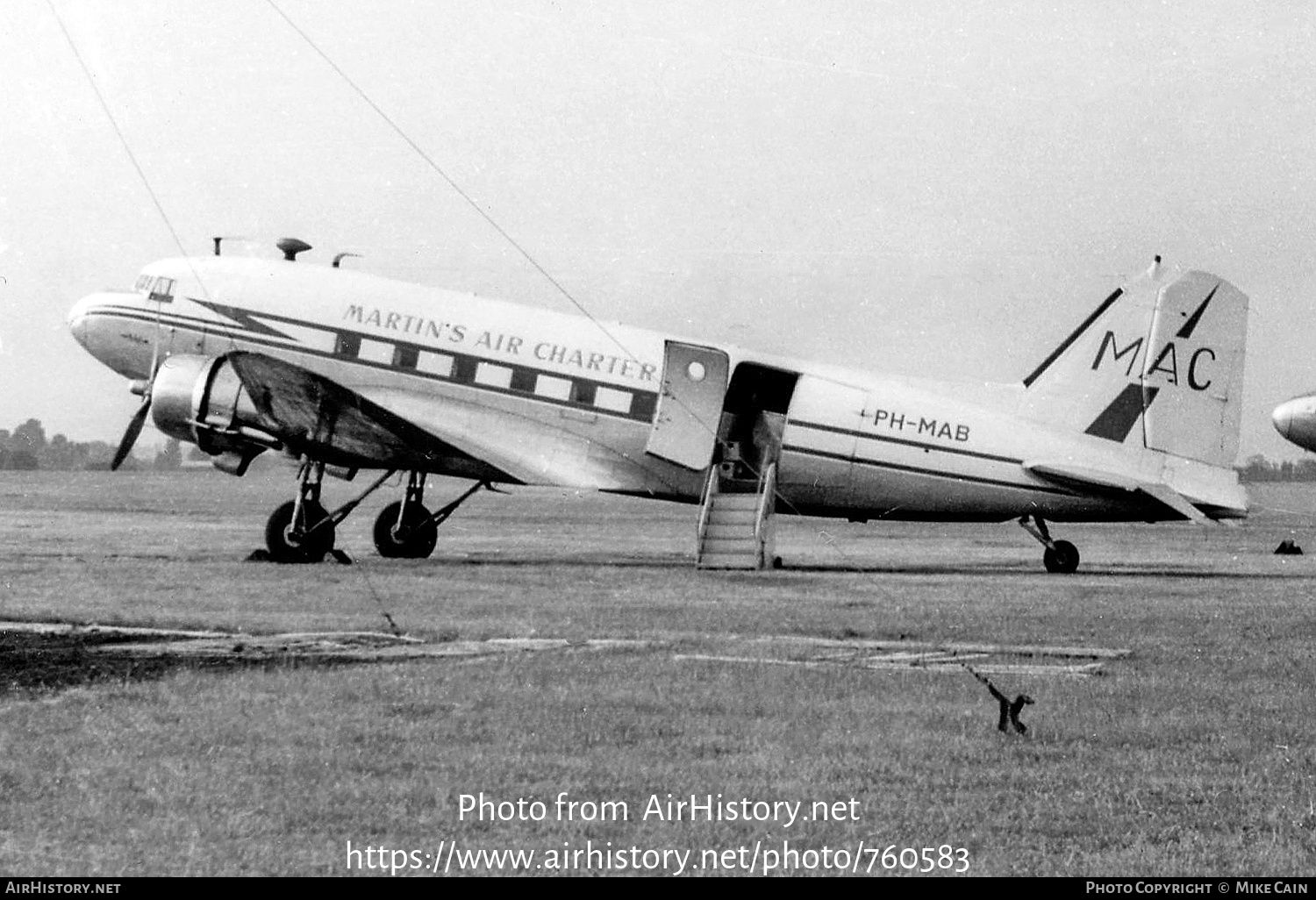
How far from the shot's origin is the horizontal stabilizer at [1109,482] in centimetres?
2142

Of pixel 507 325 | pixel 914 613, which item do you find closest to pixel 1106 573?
pixel 914 613

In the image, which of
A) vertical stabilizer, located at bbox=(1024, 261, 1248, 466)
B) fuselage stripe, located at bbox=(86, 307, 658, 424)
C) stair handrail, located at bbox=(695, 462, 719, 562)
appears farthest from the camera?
fuselage stripe, located at bbox=(86, 307, 658, 424)

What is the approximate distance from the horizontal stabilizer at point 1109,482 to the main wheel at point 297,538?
1022 centimetres

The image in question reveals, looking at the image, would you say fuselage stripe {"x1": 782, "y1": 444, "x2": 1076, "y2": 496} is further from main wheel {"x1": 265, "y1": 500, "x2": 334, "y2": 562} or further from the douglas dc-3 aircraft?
main wheel {"x1": 265, "y1": 500, "x2": 334, "y2": 562}

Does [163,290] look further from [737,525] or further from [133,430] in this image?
[737,525]

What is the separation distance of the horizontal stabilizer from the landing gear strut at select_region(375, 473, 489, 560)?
337 inches

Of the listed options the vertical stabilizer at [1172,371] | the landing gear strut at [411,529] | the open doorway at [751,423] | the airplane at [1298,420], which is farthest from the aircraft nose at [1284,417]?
the landing gear strut at [411,529]

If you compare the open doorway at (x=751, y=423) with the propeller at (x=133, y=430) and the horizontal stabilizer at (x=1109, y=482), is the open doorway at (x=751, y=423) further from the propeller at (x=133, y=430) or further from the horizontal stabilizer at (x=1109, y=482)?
the propeller at (x=133, y=430)

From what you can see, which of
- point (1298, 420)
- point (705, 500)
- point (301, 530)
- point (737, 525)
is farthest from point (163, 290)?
point (1298, 420)

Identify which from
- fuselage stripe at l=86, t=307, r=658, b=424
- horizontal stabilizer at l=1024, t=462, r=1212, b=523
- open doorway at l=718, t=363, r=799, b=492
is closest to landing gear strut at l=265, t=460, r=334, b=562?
fuselage stripe at l=86, t=307, r=658, b=424

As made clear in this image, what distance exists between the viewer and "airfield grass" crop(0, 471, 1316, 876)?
20.6 ft

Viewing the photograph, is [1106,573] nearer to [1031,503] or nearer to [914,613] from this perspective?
[1031,503]

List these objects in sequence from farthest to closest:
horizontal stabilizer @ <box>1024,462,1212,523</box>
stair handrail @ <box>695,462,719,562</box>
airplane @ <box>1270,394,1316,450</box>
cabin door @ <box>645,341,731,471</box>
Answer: airplane @ <box>1270,394,1316,450</box>
cabin door @ <box>645,341,731,471</box>
horizontal stabilizer @ <box>1024,462,1212,523</box>
stair handrail @ <box>695,462,719,562</box>
